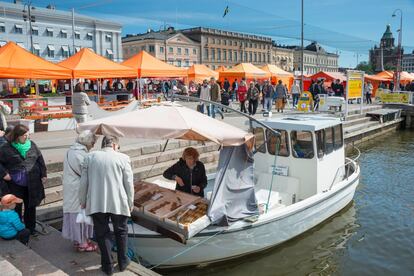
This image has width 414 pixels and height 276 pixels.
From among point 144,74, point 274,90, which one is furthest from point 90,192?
point 274,90

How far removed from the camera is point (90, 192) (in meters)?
4.57

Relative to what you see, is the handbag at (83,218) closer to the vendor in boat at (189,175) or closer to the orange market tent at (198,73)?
the vendor in boat at (189,175)

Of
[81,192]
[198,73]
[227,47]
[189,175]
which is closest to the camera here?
[81,192]

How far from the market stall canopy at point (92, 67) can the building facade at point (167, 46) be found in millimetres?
76894

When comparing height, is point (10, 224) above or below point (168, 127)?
below

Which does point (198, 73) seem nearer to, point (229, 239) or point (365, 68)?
point (229, 239)

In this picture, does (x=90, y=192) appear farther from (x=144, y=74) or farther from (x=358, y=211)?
(x=144, y=74)

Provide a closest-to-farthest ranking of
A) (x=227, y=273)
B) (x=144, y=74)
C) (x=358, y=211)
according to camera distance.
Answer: (x=227, y=273) → (x=358, y=211) → (x=144, y=74)

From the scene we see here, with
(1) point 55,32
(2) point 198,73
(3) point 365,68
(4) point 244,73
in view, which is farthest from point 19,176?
(3) point 365,68

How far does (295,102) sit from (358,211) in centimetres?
1584

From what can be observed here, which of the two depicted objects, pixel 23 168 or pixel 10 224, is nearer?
pixel 10 224

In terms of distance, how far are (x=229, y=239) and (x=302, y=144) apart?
111 inches

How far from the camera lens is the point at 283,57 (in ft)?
424

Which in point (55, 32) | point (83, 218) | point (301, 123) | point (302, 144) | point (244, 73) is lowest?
point (83, 218)
